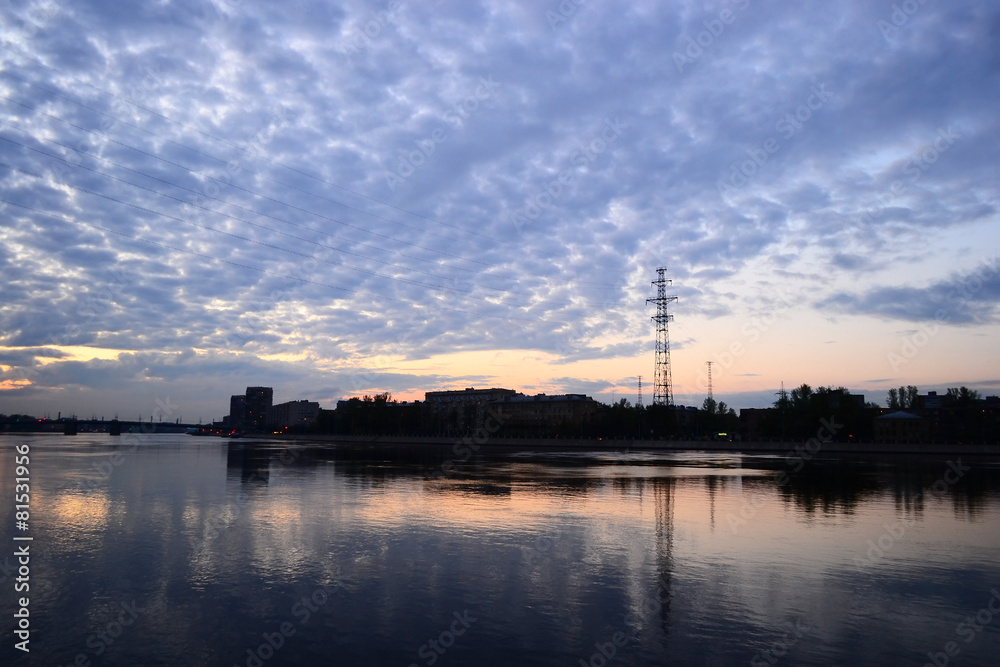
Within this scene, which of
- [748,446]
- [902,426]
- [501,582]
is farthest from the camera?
[902,426]

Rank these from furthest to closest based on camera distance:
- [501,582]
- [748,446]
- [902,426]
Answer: [902,426] < [748,446] < [501,582]

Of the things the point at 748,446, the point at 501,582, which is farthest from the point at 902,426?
the point at 501,582

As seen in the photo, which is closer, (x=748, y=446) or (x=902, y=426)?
(x=748, y=446)

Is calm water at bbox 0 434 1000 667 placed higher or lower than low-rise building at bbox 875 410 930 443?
higher

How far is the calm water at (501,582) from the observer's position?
434 inches

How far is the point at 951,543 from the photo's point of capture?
67.6ft

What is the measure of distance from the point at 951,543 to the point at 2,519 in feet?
104

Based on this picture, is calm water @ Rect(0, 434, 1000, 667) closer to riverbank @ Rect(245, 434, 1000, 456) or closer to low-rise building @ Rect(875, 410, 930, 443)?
riverbank @ Rect(245, 434, 1000, 456)

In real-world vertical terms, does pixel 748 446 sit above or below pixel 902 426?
below

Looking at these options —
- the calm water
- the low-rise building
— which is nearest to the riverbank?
the low-rise building

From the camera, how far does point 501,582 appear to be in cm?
1510

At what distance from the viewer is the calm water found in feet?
36.2

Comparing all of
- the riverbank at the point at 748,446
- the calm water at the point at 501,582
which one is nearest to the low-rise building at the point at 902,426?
the riverbank at the point at 748,446

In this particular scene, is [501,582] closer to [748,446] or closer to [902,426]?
[748,446]
